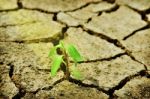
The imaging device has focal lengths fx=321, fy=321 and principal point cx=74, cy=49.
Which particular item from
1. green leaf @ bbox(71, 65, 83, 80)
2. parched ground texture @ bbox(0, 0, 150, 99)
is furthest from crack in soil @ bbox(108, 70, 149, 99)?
green leaf @ bbox(71, 65, 83, 80)

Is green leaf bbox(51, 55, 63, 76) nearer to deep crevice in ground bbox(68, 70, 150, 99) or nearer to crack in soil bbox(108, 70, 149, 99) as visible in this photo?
deep crevice in ground bbox(68, 70, 150, 99)

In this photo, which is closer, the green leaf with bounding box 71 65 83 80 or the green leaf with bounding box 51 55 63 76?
the green leaf with bounding box 51 55 63 76

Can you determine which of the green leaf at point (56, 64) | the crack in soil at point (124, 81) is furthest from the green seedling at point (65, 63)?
the crack in soil at point (124, 81)

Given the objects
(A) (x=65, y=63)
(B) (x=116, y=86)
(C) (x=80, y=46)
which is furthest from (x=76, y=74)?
(C) (x=80, y=46)

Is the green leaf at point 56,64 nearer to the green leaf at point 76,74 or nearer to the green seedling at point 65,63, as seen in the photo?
the green seedling at point 65,63

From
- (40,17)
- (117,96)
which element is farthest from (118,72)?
(40,17)

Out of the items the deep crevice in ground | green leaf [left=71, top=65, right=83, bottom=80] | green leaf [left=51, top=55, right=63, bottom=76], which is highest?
green leaf [left=51, top=55, right=63, bottom=76]

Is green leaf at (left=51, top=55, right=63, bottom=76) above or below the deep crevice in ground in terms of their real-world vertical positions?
above

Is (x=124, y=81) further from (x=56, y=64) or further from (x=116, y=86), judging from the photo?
(x=56, y=64)

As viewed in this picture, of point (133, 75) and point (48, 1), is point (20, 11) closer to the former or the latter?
point (48, 1)
